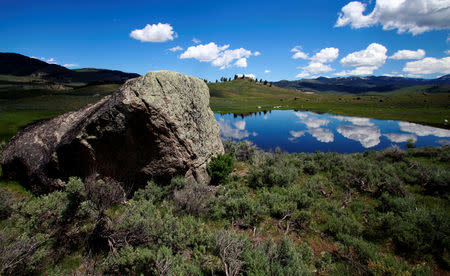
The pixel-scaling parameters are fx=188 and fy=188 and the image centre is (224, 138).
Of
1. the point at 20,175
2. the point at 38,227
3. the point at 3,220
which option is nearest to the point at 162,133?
the point at 38,227

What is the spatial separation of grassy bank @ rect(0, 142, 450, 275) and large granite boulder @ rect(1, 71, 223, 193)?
1.10 metres

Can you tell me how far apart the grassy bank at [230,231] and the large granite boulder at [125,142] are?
1.10 metres

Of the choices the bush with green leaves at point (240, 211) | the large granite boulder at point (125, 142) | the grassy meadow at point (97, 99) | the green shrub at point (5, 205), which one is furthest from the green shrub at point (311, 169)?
the grassy meadow at point (97, 99)

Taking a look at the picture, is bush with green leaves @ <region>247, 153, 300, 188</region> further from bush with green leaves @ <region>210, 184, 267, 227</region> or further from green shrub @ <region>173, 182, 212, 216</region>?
green shrub @ <region>173, 182, 212, 216</region>

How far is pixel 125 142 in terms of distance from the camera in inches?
303

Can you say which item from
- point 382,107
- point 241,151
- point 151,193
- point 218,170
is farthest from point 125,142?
point 382,107

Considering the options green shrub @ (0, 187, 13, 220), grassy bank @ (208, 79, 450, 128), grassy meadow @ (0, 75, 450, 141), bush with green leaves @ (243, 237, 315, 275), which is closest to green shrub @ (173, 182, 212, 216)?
bush with green leaves @ (243, 237, 315, 275)

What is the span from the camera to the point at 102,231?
513cm

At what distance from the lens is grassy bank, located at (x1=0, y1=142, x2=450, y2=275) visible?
13.5 feet

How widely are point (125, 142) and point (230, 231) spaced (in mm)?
5509

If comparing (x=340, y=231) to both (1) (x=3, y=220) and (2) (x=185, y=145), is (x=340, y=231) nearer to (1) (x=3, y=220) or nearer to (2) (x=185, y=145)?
(2) (x=185, y=145)

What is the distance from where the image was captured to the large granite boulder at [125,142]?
24.1 feet

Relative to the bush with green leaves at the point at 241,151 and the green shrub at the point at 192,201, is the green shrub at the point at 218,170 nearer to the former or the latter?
the green shrub at the point at 192,201

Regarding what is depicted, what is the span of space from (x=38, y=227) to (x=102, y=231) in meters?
1.46
